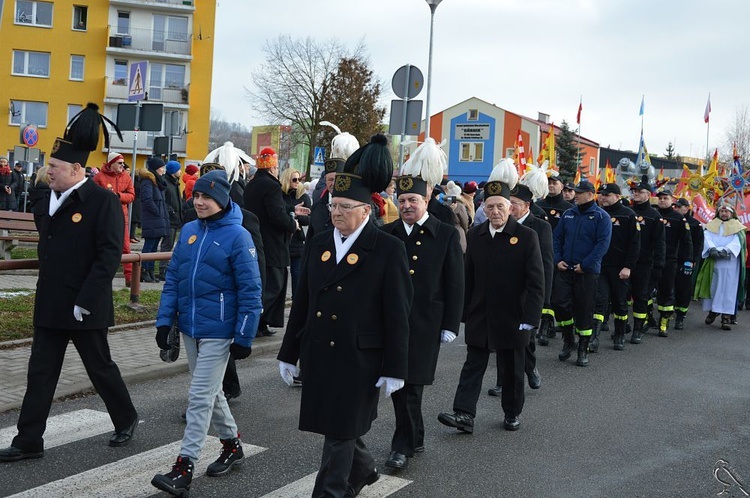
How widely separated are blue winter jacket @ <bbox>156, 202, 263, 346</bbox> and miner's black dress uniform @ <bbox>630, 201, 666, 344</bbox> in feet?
26.6

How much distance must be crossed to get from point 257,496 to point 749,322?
40.8 ft

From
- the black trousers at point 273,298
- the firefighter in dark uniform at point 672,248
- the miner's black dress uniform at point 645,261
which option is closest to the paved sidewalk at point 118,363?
the black trousers at point 273,298

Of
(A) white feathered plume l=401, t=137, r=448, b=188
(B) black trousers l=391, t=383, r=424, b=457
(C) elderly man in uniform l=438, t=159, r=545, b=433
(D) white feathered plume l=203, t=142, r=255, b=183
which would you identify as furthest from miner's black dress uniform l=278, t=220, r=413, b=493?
(D) white feathered plume l=203, t=142, r=255, b=183

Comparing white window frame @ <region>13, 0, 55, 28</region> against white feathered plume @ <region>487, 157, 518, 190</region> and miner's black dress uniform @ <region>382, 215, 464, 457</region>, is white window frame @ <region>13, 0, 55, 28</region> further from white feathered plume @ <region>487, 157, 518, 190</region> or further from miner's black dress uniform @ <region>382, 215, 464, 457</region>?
miner's black dress uniform @ <region>382, 215, 464, 457</region>

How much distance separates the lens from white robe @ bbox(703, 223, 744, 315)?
14.3m

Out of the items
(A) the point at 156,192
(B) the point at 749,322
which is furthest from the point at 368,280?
(B) the point at 749,322

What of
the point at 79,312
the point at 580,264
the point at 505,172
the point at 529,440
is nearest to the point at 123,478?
the point at 79,312

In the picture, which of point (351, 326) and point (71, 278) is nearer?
point (351, 326)

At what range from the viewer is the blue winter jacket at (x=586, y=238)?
33.2 feet

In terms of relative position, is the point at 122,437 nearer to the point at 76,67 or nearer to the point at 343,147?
the point at 343,147

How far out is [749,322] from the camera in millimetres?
15031

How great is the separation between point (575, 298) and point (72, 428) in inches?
249

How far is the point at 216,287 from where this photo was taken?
17.1 ft

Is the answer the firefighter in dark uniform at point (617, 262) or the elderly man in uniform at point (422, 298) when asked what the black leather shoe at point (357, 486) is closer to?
the elderly man in uniform at point (422, 298)
